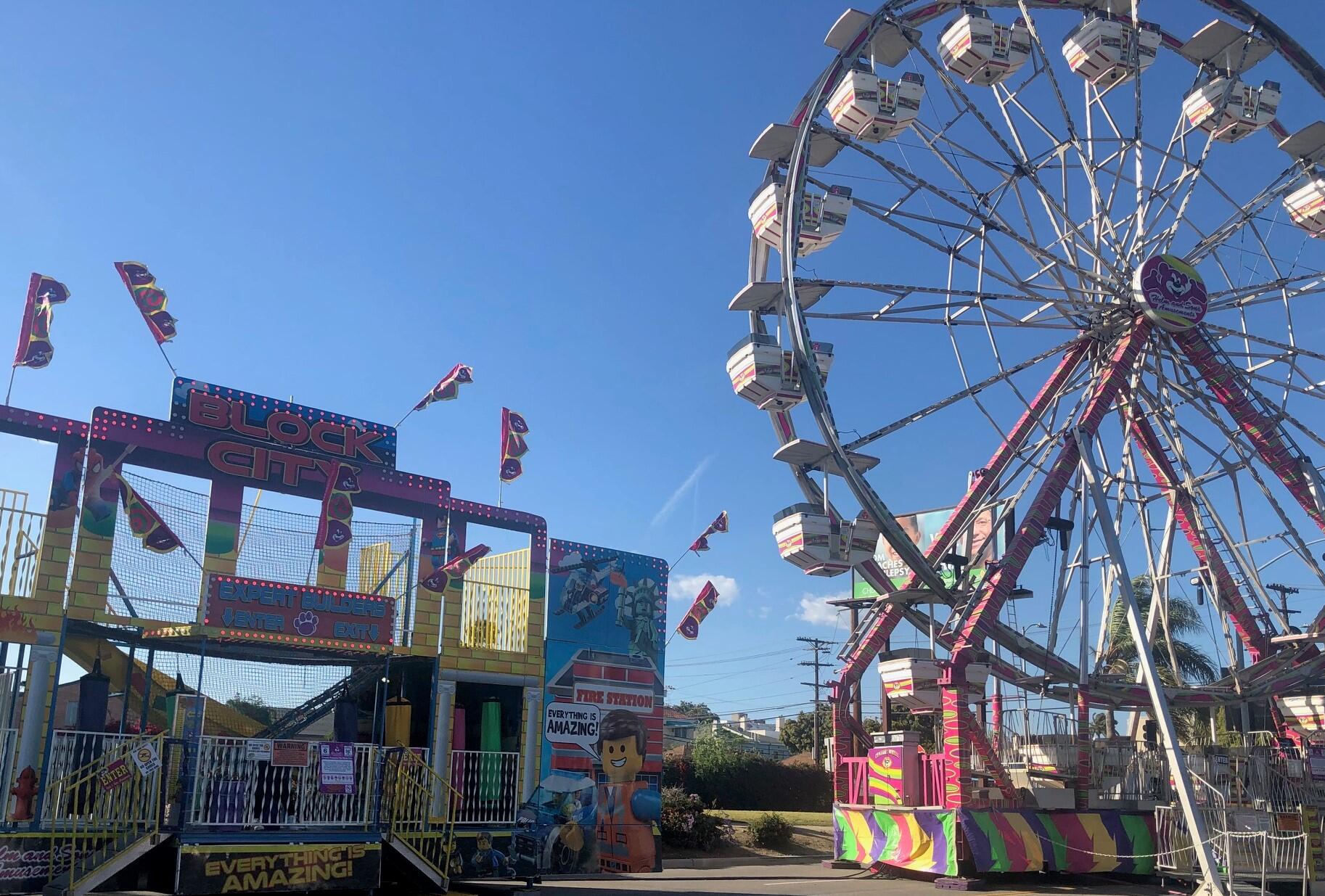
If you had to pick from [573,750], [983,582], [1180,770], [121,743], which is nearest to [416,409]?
[573,750]

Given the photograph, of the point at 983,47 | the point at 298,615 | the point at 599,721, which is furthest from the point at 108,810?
the point at 983,47

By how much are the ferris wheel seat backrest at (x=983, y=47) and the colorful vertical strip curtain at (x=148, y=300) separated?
588 inches

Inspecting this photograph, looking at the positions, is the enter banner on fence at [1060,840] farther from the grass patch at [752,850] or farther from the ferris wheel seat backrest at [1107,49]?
the ferris wheel seat backrest at [1107,49]

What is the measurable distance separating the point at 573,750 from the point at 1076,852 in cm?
933

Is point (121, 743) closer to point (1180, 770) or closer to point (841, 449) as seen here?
point (841, 449)

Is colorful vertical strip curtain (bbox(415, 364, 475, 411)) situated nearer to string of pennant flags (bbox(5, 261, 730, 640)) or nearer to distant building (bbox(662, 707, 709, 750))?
string of pennant flags (bbox(5, 261, 730, 640))

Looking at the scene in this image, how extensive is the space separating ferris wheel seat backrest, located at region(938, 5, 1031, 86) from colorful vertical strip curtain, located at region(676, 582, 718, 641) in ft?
38.9

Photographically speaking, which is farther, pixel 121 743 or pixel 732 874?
pixel 732 874

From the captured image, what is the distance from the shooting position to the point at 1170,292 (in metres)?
22.4

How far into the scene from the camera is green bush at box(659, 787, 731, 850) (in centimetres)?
2747

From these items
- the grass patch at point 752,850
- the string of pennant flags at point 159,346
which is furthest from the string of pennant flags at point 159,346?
the grass patch at point 752,850

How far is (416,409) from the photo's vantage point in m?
21.8

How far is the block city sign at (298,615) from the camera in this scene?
14.5 m

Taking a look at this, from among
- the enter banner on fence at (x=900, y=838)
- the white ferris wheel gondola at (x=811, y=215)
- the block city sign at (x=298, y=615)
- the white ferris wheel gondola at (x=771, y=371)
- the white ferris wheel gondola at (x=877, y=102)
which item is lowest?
the enter banner on fence at (x=900, y=838)
